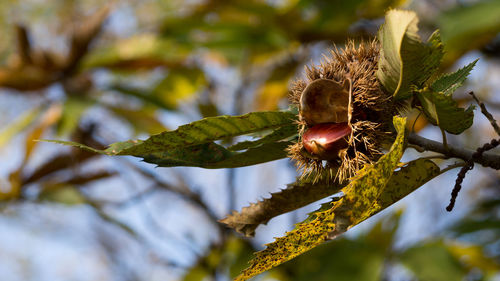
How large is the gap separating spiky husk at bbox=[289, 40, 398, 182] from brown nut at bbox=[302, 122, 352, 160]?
1 cm

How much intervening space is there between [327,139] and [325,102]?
0.06 m

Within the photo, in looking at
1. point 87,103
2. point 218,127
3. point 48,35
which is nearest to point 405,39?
point 218,127

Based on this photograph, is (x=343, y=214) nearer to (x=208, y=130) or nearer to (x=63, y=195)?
(x=208, y=130)

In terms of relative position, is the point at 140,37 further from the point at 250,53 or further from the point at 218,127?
the point at 218,127

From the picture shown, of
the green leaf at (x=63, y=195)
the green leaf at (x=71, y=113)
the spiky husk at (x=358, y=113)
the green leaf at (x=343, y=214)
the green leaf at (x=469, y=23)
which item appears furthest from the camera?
the green leaf at (x=63, y=195)

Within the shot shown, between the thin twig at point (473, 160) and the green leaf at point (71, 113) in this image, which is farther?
the green leaf at point (71, 113)

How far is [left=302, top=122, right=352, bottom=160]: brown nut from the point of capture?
28.2 inches

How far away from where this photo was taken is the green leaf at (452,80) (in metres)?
0.79

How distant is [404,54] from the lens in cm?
66

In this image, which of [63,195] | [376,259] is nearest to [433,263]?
[376,259]

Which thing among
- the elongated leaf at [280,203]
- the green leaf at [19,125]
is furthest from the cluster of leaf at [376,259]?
the elongated leaf at [280,203]

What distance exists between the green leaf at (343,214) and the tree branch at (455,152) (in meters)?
0.13

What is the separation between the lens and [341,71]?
78cm

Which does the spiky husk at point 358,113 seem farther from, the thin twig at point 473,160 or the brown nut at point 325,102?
the thin twig at point 473,160
